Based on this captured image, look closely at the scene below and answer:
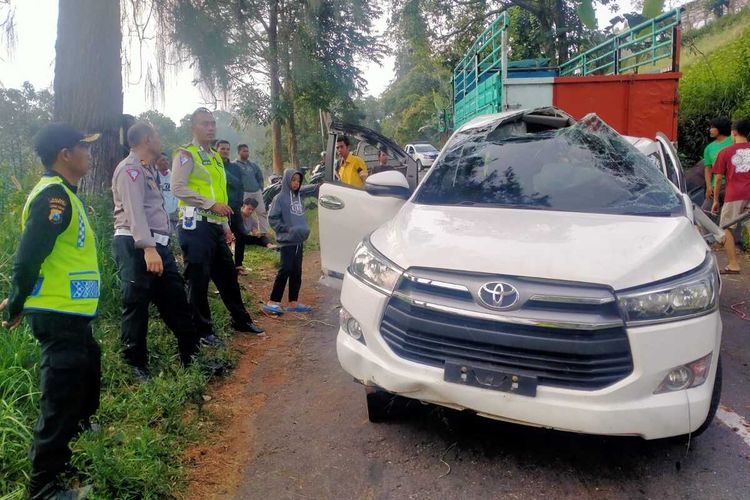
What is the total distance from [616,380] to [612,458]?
0.71 metres

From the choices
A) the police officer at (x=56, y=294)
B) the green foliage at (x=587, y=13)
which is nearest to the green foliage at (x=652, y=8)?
the green foliage at (x=587, y=13)

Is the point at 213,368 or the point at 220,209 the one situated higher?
the point at 220,209

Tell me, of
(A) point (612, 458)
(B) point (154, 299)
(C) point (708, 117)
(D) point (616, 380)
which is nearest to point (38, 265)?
(B) point (154, 299)

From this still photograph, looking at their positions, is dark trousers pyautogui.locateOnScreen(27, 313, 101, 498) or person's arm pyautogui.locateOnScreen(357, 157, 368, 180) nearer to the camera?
dark trousers pyautogui.locateOnScreen(27, 313, 101, 498)

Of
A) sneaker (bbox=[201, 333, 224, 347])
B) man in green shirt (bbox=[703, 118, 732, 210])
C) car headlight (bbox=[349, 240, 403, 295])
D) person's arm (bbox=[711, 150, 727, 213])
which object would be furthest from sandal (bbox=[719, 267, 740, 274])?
sneaker (bbox=[201, 333, 224, 347])

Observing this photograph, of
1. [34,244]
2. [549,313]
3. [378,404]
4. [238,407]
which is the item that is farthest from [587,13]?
[238,407]

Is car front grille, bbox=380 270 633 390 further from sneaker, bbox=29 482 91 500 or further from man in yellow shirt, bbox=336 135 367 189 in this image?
man in yellow shirt, bbox=336 135 367 189

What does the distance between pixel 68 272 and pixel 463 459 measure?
2105 mm

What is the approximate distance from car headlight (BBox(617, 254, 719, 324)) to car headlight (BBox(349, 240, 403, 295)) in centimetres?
101

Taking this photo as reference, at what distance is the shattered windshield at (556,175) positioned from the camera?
10.4 ft

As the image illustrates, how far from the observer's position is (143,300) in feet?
12.0

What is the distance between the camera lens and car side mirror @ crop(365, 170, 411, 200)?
384cm

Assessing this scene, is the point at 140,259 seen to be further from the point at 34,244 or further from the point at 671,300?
the point at 671,300

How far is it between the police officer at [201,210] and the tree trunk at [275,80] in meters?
5.11
